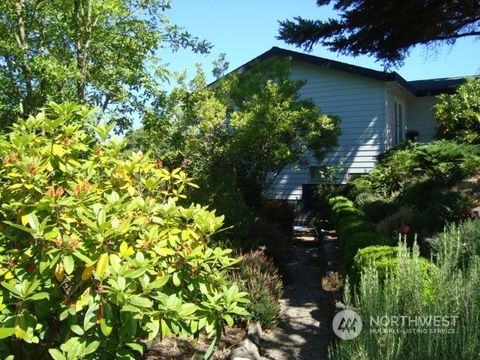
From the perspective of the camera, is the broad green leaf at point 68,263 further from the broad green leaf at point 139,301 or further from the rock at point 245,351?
the rock at point 245,351

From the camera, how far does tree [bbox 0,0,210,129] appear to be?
22.5ft

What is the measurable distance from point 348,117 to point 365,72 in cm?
190

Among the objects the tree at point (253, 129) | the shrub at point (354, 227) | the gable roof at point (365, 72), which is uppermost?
the gable roof at point (365, 72)

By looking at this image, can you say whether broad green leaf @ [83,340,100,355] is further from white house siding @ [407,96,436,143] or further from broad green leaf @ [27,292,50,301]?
white house siding @ [407,96,436,143]

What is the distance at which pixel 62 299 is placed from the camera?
269 centimetres

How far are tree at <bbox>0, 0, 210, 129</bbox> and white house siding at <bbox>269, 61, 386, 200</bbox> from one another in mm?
10986

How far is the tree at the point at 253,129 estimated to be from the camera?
13.2 metres

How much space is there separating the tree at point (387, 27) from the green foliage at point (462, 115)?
5041 millimetres

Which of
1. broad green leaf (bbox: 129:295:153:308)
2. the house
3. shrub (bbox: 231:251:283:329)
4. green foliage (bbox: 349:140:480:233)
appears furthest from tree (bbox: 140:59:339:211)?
broad green leaf (bbox: 129:295:153:308)

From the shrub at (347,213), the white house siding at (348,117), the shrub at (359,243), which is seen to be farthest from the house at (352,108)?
the shrub at (359,243)

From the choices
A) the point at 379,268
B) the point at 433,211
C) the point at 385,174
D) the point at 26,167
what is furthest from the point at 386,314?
the point at 385,174

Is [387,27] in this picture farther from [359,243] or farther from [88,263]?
[88,263]

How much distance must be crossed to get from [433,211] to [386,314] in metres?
5.97

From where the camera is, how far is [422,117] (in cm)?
2088
